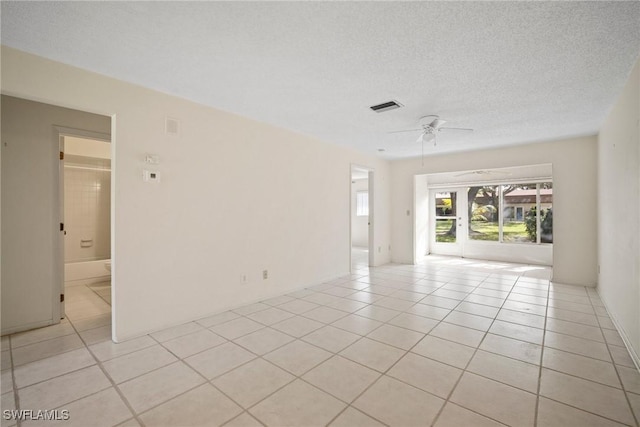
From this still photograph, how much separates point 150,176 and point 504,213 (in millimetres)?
7993

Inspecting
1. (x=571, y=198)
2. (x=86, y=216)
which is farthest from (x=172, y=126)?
(x=571, y=198)

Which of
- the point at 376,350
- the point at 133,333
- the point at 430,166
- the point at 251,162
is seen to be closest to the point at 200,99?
the point at 251,162

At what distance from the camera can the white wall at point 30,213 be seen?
2.87m

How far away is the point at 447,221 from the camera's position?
813cm

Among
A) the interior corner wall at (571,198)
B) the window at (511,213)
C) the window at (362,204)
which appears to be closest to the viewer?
the interior corner wall at (571,198)

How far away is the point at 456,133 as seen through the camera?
4.45 meters

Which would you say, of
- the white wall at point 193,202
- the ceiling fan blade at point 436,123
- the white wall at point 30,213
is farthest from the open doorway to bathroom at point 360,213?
the white wall at point 30,213

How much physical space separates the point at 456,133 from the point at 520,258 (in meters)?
4.45

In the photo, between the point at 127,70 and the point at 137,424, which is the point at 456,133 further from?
the point at 137,424

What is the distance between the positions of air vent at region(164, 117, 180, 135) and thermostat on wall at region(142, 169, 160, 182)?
1.55 feet

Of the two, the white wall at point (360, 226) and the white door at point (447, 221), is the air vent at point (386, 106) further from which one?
the white wall at point (360, 226)

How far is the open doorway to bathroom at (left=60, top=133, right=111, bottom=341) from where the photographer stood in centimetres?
480

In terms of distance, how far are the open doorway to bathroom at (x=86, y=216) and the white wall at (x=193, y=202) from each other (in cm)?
225

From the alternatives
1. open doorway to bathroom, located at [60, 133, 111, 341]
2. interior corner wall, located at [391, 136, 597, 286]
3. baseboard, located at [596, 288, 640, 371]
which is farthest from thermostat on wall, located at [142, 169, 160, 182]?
interior corner wall, located at [391, 136, 597, 286]
